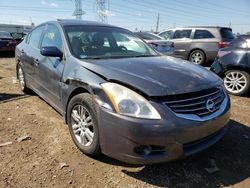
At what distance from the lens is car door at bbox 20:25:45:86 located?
4.88m

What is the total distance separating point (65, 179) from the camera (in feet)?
9.58

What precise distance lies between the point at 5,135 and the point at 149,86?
2.38m

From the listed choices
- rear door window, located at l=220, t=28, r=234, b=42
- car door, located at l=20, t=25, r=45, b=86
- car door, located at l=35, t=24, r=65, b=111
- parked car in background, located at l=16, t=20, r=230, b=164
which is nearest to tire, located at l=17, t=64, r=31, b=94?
car door, located at l=20, t=25, r=45, b=86

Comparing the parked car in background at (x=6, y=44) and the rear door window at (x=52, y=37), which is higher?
the rear door window at (x=52, y=37)

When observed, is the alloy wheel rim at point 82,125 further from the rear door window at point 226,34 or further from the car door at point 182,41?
the car door at point 182,41

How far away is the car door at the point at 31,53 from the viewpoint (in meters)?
4.88

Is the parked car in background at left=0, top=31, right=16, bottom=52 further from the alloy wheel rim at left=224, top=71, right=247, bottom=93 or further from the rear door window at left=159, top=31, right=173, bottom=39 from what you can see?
the alloy wheel rim at left=224, top=71, right=247, bottom=93

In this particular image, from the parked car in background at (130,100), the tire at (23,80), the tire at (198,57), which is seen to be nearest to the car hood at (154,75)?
the parked car in background at (130,100)

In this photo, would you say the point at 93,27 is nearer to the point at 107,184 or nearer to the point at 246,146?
the point at 107,184

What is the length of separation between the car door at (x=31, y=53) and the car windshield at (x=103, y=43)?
41.3 inches

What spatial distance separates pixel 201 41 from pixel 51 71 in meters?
8.67

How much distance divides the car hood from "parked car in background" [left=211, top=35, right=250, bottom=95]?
307 centimetres

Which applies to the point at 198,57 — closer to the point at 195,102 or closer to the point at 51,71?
the point at 51,71

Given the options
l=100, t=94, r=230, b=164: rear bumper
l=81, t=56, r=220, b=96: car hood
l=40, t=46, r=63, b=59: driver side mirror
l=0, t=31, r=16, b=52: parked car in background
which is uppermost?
l=40, t=46, r=63, b=59: driver side mirror
